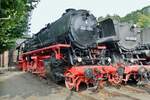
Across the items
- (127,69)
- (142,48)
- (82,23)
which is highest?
(82,23)

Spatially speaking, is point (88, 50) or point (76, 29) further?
point (88, 50)

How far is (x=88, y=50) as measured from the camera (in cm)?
1266

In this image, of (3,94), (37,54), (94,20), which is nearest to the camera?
(3,94)

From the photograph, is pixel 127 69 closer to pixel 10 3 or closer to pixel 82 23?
pixel 82 23

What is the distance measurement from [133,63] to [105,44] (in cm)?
152

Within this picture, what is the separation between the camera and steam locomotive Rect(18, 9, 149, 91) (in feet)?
38.8

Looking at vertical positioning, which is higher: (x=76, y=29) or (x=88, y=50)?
(x=76, y=29)

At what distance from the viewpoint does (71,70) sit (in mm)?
11578

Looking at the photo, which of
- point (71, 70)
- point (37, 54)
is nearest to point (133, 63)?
point (71, 70)

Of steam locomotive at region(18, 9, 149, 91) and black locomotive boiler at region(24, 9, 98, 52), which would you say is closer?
steam locomotive at region(18, 9, 149, 91)

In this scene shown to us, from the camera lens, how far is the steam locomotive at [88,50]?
1182 centimetres

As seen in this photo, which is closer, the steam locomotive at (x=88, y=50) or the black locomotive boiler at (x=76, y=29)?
the steam locomotive at (x=88, y=50)

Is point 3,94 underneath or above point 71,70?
underneath

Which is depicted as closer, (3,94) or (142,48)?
(3,94)
